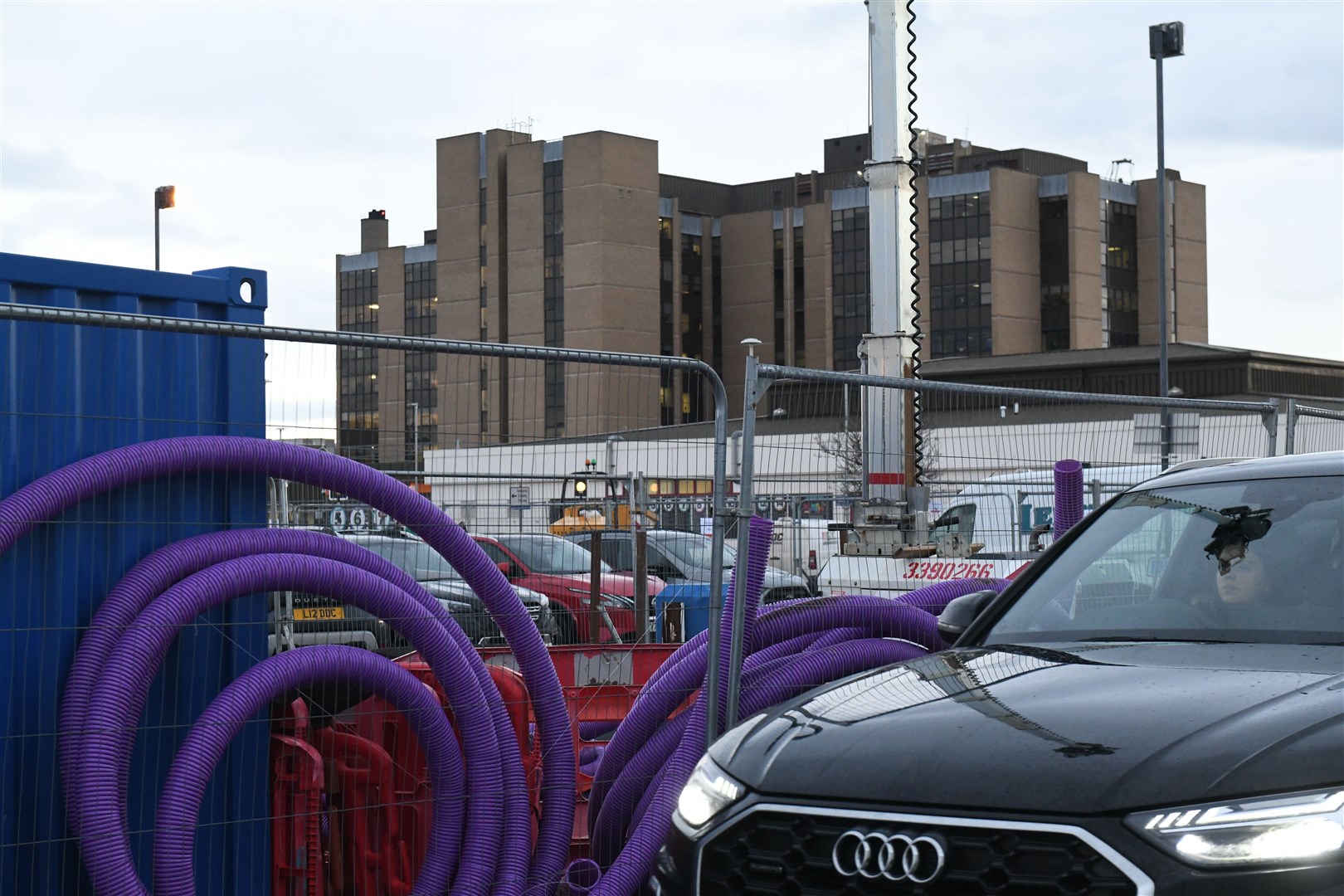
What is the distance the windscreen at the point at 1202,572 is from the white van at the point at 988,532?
5998 mm

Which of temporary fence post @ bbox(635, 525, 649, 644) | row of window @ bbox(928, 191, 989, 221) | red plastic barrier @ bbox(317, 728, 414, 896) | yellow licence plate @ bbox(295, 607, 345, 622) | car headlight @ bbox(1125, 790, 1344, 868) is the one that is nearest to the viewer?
car headlight @ bbox(1125, 790, 1344, 868)

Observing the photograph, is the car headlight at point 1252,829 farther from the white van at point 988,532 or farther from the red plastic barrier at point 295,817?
the white van at point 988,532

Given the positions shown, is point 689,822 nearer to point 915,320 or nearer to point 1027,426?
point 1027,426

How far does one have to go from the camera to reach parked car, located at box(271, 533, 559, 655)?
6.72 metres

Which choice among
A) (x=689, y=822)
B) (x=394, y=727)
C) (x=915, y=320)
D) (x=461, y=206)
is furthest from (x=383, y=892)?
(x=461, y=206)

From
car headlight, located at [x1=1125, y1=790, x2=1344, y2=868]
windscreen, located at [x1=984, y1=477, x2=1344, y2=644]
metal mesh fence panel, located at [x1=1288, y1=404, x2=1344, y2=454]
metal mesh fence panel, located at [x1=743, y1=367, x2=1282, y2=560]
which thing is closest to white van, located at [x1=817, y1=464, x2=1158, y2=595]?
metal mesh fence panel, located at [x1=743, y1=367, x2=1282, y2=560]

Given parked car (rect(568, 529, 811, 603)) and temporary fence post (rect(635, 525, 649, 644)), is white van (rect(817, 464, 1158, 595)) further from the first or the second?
temporary fence post (rect(635, 525, 649, 644))

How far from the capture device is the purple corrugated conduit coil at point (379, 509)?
5.30 m

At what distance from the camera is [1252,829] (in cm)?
304

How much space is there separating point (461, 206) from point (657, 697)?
349ft

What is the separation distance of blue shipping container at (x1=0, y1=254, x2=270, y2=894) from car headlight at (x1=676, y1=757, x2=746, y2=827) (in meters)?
2.54

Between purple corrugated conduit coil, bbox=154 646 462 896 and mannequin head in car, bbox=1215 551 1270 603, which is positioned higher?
mannequin head in car, bbox=1215 551 1270 603

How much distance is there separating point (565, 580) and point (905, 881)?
8.76 metres

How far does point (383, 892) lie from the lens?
6.24m
